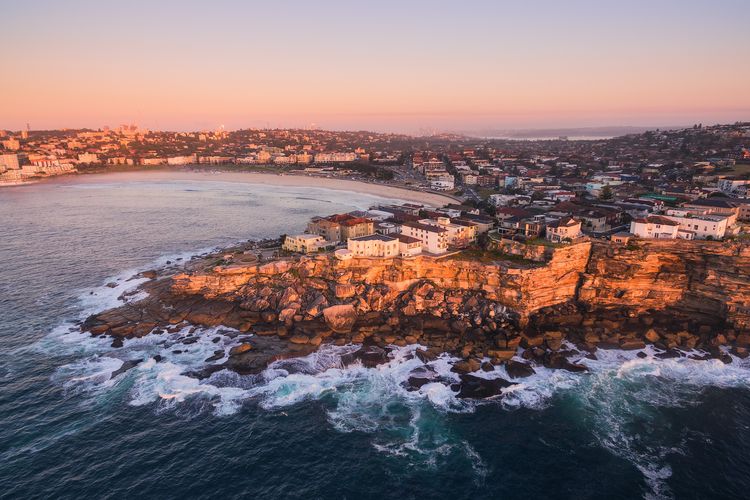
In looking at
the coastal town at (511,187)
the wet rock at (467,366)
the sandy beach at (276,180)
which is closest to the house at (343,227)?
the coastal town at (511,187)

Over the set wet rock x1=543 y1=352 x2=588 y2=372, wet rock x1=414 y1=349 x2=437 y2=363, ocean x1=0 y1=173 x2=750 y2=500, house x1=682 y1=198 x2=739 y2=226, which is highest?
house x1=682 y1=198 x2=739 y2=226

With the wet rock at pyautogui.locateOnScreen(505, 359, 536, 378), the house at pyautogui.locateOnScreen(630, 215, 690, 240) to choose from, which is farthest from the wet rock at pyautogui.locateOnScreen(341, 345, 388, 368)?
the house at pyautogui.locateOnScreen(630, 215, 690, 240)

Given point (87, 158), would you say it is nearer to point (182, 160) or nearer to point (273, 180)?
point (182, 160)

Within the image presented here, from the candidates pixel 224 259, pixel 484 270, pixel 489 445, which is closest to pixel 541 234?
pixel 484 270

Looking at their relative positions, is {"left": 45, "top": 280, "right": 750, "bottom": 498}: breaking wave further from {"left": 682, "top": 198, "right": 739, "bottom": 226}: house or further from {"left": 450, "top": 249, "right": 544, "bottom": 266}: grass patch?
{"left": 682, "top": 198, "right": 739, "bottom": 226}: house

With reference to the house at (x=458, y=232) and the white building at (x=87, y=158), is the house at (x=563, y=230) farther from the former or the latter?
the white building at (x=87, y=158)

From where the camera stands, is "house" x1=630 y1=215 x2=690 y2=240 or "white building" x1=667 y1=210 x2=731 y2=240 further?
"house" x1=630 y1=215 x2=690 y2=240

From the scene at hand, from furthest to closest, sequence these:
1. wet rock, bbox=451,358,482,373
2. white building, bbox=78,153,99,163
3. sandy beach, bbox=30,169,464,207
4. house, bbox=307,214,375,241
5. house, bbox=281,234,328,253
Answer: white building, bbox=78,153,99,163 < sandy beach, bbox=30,169,464,207 < house, bbox=307,214,375,241 < house, bbox=281,234,328,253 < wet rock, bbox=451,358,482,373
